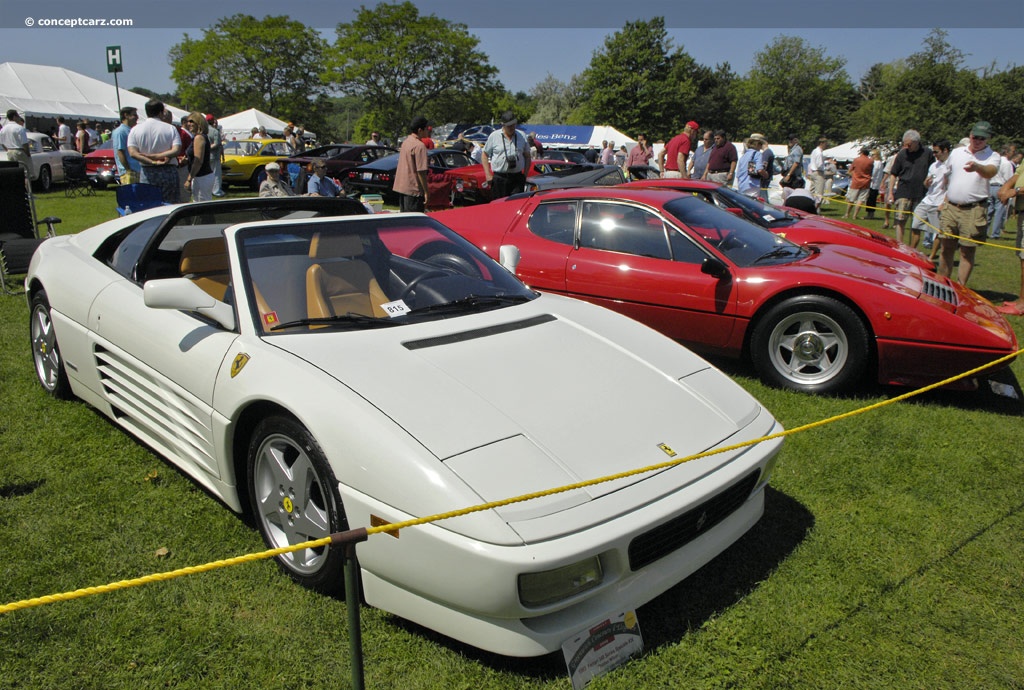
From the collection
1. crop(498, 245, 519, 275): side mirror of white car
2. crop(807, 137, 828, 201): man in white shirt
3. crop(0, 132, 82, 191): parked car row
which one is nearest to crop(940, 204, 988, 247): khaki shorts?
crop(498, 245, 519, 275): side mirror of white car

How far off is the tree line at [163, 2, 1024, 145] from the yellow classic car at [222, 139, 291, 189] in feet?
121

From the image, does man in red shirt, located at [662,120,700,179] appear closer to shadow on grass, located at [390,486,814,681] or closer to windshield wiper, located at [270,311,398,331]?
shadow on grass, located at [390,486,814,681]

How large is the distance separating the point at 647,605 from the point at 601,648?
0.43 meters

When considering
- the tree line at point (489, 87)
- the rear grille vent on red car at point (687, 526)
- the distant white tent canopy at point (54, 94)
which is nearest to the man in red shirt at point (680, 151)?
the rear grille vent on red car at point (687, 526)

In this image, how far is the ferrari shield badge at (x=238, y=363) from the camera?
2498 mm

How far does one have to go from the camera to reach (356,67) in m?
52.4

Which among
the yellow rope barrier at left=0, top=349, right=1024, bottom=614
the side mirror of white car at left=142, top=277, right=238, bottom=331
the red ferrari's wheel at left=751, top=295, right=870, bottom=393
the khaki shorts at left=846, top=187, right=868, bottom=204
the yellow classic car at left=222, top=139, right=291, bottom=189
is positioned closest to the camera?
the yellow rope barrier at left=0, top=349, right=1024, bottom=614

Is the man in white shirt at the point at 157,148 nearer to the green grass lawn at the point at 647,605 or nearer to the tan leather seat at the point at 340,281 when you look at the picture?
the green grass lawn at the point at 647,605

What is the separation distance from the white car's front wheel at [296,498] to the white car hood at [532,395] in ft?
0.86

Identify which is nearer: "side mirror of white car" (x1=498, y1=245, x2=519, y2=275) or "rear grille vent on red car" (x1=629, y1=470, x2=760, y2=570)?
"rear grille vent on red car" (x1=629, y1=470, x2=760, y2=570)

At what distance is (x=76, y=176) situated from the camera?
15.7 m

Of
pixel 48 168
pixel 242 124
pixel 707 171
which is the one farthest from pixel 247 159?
pixel 242 124

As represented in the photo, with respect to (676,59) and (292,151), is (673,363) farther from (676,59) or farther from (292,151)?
(676,59)

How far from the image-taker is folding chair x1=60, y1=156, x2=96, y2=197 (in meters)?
15.5
